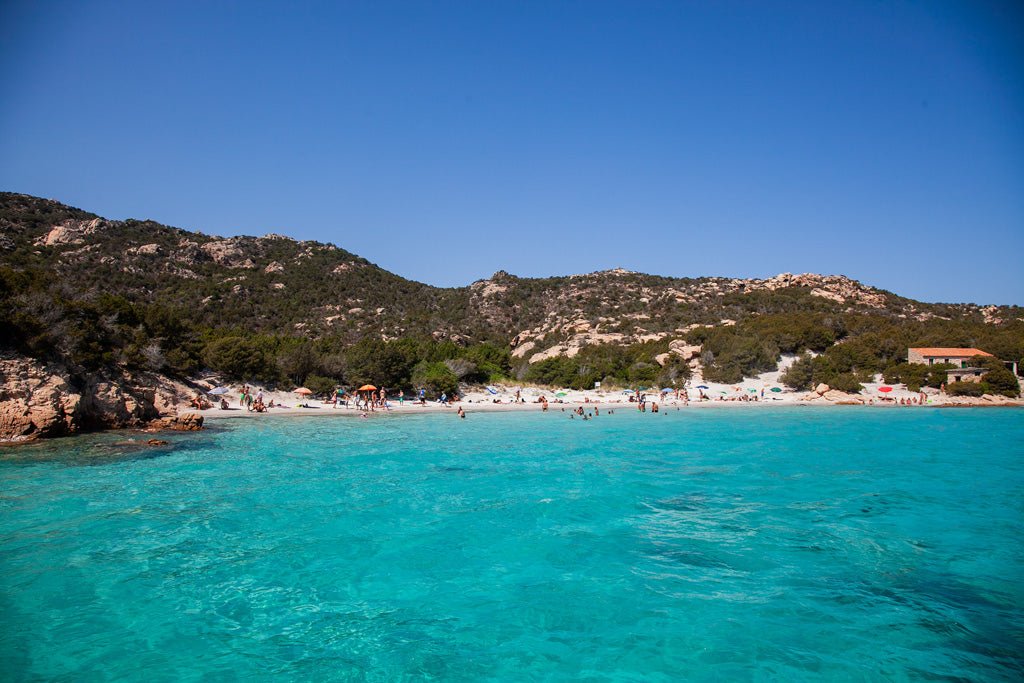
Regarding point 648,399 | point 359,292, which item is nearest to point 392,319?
point 359,292

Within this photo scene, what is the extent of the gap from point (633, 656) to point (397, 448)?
14569 millimetres

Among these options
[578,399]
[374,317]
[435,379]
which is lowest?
[578,399]

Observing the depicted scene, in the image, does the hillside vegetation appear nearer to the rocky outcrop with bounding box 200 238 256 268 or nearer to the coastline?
the rocky outcrop with bounding box 200 238 256 268

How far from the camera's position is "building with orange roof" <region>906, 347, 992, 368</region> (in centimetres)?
4391

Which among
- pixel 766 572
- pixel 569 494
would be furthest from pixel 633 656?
pixel 569 494

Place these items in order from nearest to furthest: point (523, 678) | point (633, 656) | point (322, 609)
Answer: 1. point (523, 678)
2. point (633, 656)
3. point (322, 609)

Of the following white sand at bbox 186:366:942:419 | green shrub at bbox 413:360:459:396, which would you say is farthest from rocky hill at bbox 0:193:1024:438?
white sand at bbox 186:366:942:419

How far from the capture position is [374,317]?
59844mm

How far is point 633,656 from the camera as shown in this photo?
6195 millimetres

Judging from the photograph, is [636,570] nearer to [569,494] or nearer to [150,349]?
[569,494]

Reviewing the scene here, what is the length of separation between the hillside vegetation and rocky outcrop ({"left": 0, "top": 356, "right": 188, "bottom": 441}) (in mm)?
876

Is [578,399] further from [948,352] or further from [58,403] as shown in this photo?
[58,403]

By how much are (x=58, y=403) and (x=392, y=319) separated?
138 ft

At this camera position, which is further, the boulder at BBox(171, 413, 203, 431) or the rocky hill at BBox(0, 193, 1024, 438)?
the rocky hill at BBox(0, 193, 1024, 438)
